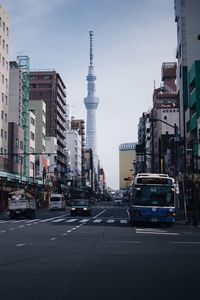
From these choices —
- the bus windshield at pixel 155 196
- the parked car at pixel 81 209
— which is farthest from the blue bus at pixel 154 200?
the parked car at pixel 81 209

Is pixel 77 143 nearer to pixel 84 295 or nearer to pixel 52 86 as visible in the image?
pixel 52 86

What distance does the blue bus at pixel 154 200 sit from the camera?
29.6 meters

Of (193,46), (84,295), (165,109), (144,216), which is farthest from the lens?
A: (165,109)

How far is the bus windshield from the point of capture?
2972 cm

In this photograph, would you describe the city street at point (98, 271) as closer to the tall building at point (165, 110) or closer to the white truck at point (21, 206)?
the white truck at point (21, 206)

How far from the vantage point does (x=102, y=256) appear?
14.6 meters

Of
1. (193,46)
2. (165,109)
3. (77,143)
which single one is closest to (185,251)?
(193,46)

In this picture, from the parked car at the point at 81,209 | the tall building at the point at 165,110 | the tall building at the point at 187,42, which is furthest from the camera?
the tall building at the point at 165,110

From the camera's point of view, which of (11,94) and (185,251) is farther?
(11,94)

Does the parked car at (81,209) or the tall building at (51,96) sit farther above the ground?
the tall building at (51,96)

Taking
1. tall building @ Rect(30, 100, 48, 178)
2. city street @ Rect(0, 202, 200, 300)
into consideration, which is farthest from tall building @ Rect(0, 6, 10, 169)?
city street @ Rect(0, 202, 200, 300)

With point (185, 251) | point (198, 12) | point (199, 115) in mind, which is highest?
point (198, 12)

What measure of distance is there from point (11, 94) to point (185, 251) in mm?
76952

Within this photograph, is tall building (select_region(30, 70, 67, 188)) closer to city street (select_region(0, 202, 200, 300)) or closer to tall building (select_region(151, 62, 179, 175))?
tall building (select_region(151, 62, 179, 175))
